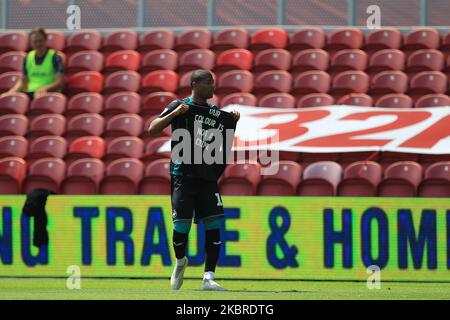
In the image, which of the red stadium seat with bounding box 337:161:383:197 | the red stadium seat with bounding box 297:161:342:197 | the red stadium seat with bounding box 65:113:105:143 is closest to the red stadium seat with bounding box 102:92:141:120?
the red stadium seat with bounding box 65:113:105:143

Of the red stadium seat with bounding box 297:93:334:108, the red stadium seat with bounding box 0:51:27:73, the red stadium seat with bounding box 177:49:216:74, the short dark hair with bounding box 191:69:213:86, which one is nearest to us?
the short dark hair with bounding box 191:69:213:86

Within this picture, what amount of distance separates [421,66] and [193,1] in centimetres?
338

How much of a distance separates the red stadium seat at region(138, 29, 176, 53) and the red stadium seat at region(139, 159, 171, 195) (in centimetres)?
303

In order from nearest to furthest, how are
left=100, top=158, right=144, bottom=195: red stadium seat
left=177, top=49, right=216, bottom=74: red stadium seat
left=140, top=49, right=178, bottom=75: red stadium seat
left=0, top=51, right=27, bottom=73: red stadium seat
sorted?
left=100, top=158, right=144, bottom=195: red stadium seat → left=177, top=49, right=216, bottom=74: red stadium seat → left=140, top=49, right=178, bottom=75: red stadium seat → left=0, top=51, right=27, bottom=73: red stadium seat

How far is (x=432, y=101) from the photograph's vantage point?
12.5 meters

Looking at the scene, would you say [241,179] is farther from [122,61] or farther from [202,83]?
[202,83]

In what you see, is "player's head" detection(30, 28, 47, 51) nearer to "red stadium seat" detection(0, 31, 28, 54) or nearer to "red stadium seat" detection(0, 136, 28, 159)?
"red stadium seat" detection(0, 136, 28, 159)

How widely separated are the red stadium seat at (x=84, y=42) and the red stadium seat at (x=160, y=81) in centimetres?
130

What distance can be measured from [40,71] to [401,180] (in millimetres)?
5151

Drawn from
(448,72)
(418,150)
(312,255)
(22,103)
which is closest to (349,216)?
(312,255)

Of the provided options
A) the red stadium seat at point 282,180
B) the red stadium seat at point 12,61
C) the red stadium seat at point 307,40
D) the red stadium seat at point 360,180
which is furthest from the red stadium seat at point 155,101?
the red stadium seat at point 360,180

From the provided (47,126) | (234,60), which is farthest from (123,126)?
(234,60)

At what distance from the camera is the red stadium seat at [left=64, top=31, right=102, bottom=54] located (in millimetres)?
14648

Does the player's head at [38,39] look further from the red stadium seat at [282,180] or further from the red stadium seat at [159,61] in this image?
the red stadium seat at [282,180]
